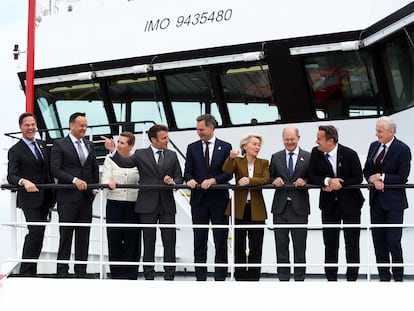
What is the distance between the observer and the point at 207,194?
9.67 meters

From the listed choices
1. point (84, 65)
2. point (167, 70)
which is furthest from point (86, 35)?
point (167, 70)

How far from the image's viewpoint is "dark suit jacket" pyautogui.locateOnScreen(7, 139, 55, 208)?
9688 mm

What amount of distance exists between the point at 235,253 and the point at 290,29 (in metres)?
4.33

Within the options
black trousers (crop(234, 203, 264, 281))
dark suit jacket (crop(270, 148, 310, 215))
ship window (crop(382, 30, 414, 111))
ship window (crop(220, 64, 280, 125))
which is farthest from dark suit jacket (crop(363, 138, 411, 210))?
ship window (crop(220, 64, 280, 125))

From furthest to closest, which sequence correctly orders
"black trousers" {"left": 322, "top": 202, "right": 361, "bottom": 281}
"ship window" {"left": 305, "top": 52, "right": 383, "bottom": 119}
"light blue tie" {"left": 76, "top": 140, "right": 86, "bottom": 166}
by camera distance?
"ship window" {"left": 305, "top": 52, "right": 383, "bottom": 119} → "light blue tie" {"left": 76, "top": 140, "right": 86, "bottom": 166} → "black trousers" {"left": 322, "top": 202, "right": 361, "bottom": 281}

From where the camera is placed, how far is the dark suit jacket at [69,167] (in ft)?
A: 31.6

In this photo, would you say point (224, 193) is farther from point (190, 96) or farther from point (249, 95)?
point (190, 96)

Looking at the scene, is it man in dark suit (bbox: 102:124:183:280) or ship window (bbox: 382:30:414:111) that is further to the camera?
ship window (bbox: 382:30:414:111)

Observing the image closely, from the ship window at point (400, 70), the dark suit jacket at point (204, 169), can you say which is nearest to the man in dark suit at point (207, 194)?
the dark suit jacket at point (204, 169)

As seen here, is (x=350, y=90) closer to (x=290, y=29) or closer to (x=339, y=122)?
(x=339, y=122)

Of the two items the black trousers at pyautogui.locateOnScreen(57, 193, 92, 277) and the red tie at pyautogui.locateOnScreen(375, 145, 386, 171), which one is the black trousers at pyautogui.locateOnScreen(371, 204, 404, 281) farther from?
the black trousers at pyautogui.locateOnScreen(57, 193, 92, 277)

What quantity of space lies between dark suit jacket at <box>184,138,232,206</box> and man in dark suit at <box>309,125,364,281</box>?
100 centimetres

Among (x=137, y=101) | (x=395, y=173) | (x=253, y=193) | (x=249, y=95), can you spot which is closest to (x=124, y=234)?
(x=253, y=193)

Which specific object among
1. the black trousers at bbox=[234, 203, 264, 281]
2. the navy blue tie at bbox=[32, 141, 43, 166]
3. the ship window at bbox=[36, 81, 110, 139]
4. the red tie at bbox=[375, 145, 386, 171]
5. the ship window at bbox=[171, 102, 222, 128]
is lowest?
the black trousers at bbox=[234, 203, 264, 281]
